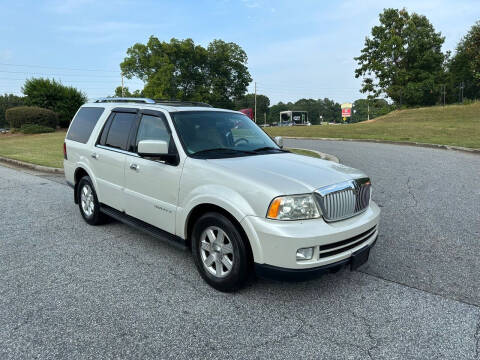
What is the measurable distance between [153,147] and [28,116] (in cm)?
3160

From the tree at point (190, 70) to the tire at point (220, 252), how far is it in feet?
175

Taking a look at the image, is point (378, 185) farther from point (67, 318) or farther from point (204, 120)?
point (67, 318)

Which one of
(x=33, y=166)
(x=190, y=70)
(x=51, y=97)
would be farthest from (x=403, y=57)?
(x=33, y=166)

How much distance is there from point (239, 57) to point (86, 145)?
6247 centimetres

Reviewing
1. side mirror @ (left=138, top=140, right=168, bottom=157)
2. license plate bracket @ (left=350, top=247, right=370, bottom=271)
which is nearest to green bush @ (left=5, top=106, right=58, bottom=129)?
side mirror @ (left=138, top=140, right=168, bottom=157)

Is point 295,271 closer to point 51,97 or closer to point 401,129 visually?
point 401,129

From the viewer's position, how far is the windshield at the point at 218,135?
12.6 ft

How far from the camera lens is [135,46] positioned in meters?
57.6

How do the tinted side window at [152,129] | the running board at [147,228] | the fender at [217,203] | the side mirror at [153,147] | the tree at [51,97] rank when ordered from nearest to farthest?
1. the fender at [217,203]
2. the side mirror at [153,147]
3. the running board at [147,228]
4. the tinted side window at [152,129]
5. the tree at [51,97]

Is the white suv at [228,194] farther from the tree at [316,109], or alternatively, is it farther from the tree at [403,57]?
the tree at [316,109]

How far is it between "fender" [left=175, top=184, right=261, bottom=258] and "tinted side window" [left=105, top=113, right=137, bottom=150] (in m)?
1.52

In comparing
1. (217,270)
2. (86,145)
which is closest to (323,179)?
(217,270)

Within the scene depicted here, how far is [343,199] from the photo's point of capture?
319 cm

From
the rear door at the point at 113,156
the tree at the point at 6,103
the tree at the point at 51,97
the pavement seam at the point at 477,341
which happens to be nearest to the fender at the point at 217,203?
the rear door at the point at 113,156
